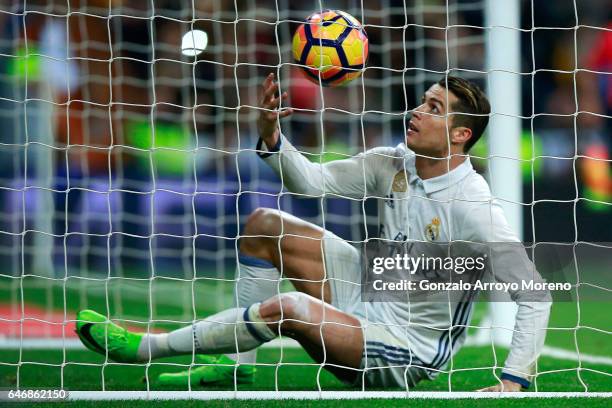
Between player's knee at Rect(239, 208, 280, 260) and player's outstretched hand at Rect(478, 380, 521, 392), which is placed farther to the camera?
player's knee at Rect(239, 208, 280, 260)

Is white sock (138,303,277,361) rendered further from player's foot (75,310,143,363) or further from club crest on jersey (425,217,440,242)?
club crest on jersey (425,217,440,242)

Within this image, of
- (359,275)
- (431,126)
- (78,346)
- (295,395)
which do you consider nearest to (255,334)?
(295,395)

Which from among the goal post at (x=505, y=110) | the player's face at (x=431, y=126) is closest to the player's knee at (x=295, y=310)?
the player's face at (x=431, y=126)

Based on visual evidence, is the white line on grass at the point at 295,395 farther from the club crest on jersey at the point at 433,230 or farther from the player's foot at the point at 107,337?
the club crest on jersey at the point at 433,230

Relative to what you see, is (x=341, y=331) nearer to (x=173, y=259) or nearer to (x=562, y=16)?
(x=173, y=259)

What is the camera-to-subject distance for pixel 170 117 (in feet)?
25.6

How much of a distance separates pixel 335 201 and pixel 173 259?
1.54 m

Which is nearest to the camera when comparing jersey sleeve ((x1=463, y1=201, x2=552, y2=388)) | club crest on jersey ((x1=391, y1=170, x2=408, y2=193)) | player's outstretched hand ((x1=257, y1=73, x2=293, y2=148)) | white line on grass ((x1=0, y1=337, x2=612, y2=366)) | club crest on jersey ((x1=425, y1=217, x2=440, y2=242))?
jersey sleeve ((x1=463, y1=201, x2=552, y2=388))

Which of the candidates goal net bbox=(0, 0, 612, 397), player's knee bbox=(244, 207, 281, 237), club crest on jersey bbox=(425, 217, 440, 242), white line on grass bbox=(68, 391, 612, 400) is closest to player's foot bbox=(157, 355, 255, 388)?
white line on grass bbox=(68, 391, 612, 400)

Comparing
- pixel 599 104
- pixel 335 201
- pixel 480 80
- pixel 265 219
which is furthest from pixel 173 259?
pixel 265 219

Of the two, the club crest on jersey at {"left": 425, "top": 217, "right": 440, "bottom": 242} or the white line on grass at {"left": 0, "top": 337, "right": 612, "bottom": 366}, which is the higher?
the club crest on jersey at {"left": 425, "top": 217, "right": 440, "bottom": 242}

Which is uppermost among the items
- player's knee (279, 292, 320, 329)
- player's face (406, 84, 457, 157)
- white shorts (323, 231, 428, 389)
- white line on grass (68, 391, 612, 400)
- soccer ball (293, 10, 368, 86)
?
soccer ball (293, 10, 368, 86)

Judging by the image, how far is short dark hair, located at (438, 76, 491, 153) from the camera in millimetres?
3715

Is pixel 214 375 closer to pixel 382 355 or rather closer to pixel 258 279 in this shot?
pixel 258 279
